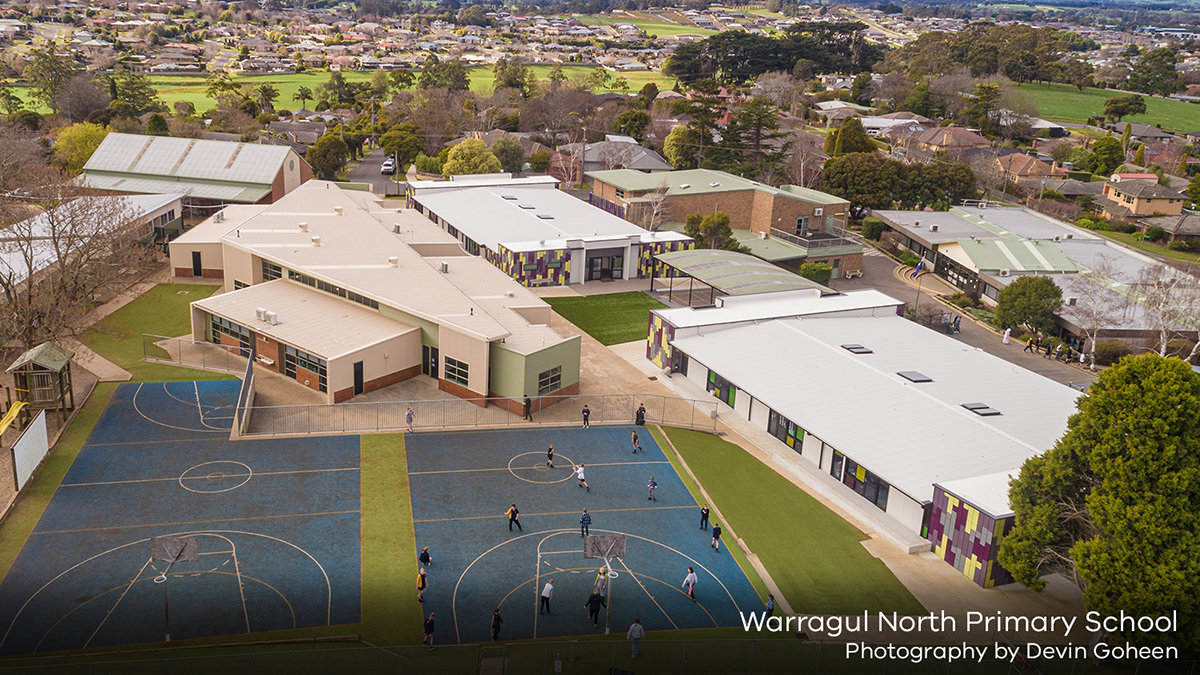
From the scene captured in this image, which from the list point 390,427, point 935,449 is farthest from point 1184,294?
point 390,427

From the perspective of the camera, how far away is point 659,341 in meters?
53.6

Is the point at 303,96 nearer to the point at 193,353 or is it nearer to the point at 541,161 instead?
the point at 541,161

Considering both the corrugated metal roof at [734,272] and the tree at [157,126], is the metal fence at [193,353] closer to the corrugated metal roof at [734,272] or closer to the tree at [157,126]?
the corrugated metal roof at [734,272]

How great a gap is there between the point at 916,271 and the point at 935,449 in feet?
145

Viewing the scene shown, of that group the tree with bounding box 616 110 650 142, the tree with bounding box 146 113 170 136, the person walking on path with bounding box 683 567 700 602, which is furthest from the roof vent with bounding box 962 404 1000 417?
the tree with bounding box 146 113 170 136

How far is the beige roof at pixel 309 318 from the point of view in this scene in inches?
1828

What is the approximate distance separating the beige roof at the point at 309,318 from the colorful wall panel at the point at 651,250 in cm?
2738

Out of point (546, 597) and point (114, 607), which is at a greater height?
point (546, 597)

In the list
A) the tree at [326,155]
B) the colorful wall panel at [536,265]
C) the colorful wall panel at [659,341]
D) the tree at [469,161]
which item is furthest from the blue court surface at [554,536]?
the tree at [326,155]

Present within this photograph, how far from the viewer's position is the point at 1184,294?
5750cm

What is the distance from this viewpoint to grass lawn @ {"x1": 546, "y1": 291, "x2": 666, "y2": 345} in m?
59.3

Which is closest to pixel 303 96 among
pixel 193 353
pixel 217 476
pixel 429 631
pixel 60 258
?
pixel 193 353

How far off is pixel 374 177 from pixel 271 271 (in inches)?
2192

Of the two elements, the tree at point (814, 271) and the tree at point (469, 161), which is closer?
the tree at point (814, 271)
